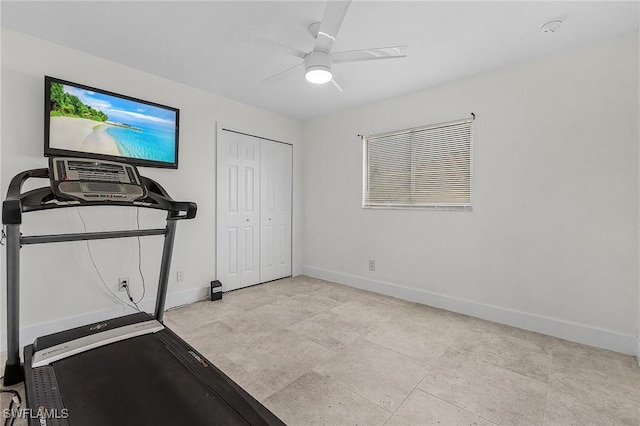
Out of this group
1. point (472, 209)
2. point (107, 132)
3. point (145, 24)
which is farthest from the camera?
point (472, 209)

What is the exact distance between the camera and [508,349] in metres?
2.39

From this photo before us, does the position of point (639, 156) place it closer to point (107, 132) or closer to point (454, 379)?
point (454, 379)

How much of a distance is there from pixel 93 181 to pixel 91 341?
3.16 feet

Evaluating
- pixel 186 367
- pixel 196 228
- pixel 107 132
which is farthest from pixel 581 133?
pixel 107 132

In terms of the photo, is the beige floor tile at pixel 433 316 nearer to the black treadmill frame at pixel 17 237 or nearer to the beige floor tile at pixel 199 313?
the beige floor tile at pixel 199 313

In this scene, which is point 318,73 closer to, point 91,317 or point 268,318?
point 268,318

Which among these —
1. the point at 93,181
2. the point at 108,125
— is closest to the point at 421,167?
the point at 93,181

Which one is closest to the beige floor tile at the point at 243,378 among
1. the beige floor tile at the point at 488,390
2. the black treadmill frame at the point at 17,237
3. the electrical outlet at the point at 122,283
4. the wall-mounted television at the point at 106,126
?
the beige floor tile at the point at 488,390

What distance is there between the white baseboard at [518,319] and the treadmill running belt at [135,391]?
2684mm

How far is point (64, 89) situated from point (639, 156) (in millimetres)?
4650

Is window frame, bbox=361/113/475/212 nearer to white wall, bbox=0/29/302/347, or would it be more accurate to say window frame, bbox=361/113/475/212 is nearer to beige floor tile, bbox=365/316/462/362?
beige floor tile, bbox=365/316/462/362

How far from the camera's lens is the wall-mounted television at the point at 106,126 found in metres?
2.48

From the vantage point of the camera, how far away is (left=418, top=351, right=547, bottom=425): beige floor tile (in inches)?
65.5

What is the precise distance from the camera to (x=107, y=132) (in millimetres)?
2732
